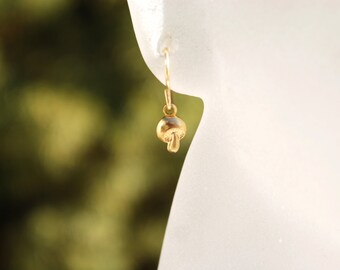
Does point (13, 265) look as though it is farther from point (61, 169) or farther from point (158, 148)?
point (158, 148)

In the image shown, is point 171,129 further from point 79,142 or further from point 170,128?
point 79,142

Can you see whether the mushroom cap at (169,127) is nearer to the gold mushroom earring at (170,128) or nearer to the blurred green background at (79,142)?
the gold mushroom earring at (170,128)

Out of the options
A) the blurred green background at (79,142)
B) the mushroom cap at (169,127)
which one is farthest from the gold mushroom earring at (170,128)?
the blurred green background at (79,142)

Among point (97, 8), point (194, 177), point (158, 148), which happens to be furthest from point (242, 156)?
point (97, 8)

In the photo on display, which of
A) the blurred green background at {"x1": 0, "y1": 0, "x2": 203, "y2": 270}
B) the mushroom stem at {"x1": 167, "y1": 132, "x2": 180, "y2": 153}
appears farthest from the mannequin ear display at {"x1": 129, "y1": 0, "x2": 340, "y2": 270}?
the blurred green background at {"x1": 0, "y1": 0, "x2": 203, "y2": 270}

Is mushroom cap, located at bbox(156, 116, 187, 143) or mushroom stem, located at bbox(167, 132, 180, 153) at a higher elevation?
mushroom cap, located at bbox(156, 116, 187, 143)

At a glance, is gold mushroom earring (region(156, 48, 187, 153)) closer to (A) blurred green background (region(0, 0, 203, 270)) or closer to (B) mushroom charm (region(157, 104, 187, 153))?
(B) mushroom charm (region(157, 104, 187, 153))
